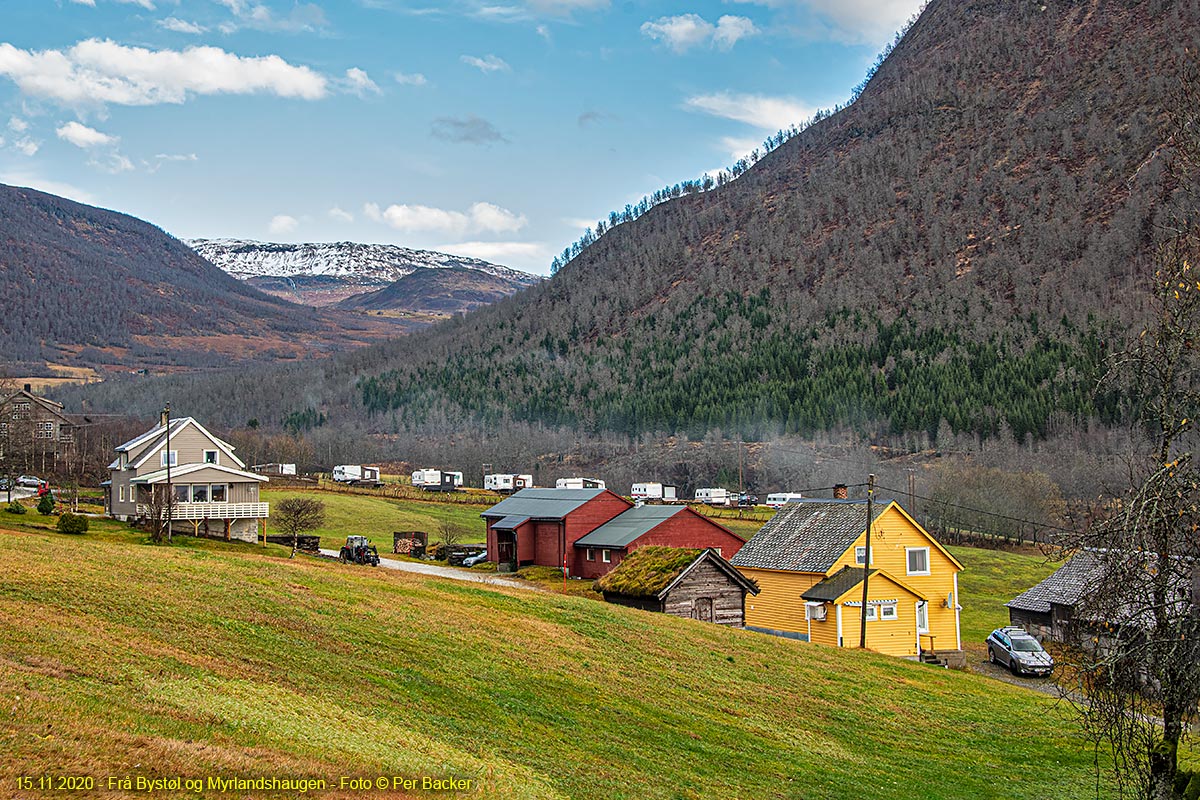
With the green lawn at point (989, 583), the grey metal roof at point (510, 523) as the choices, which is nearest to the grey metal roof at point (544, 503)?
the grey metal roof at point (510, 523)

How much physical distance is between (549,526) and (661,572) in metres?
21.4

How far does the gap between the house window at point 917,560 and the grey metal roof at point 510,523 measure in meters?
26.0

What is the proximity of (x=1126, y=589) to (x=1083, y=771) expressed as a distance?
508 inches

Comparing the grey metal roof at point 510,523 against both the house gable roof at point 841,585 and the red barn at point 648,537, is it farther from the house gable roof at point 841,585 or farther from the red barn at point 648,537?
the house gable roof at point 841,585

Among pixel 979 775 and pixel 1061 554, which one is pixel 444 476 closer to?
pixel 979 775

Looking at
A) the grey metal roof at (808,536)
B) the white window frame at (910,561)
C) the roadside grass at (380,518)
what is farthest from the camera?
the roadside grass at (380,518)

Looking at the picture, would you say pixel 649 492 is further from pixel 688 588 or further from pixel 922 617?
pixel 688 588

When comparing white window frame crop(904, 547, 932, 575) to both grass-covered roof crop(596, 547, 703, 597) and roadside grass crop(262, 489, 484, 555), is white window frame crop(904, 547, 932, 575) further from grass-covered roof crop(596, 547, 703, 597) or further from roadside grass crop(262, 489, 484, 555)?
roadside grass crop(262, 489, 484, 555)

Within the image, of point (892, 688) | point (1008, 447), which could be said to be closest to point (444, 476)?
point (1008, 447)

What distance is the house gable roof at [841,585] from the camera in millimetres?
43594

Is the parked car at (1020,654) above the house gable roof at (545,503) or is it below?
below

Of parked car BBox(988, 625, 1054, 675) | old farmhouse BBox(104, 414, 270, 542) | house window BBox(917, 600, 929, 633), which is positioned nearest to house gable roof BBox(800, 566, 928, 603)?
house window BBox(917, 600, 929, 633)

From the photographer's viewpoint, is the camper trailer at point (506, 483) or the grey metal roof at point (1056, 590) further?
the camper trailer at point (506, 483)

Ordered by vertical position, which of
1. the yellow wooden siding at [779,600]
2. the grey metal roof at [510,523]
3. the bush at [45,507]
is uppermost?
the bush at [45,507]
